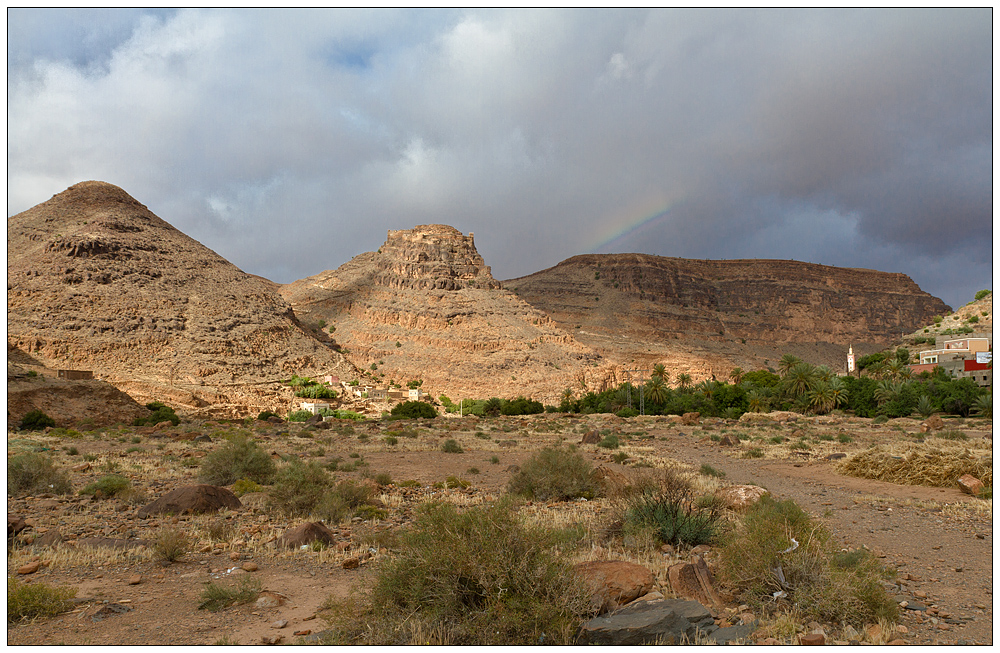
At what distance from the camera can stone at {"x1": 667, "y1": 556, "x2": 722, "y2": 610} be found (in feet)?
18.1

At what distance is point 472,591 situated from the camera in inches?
185

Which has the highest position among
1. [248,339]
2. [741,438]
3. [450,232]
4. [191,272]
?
[450,232]

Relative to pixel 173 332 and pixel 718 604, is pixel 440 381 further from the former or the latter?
pixel 718 604

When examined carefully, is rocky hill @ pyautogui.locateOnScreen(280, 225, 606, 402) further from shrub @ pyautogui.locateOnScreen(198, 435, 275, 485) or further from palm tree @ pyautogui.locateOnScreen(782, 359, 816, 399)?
shrub @ pyautogui.locateOnScreen(198, 435, 275, 485)

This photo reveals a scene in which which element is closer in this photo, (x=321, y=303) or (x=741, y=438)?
(x=741, y=438)

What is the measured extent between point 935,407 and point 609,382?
46788 mm

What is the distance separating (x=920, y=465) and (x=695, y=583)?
12.5 meters

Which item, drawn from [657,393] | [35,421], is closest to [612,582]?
[35,421]

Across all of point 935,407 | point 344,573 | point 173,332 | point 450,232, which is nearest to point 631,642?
point 344,573

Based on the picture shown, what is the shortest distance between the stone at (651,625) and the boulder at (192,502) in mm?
8633

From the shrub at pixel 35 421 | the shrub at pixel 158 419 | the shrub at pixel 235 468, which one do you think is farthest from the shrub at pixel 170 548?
the shrub at pixel 158 419

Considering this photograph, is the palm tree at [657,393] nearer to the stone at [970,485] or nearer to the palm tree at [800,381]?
the palm tree at [800,381]

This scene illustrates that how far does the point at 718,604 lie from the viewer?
543 centimetres

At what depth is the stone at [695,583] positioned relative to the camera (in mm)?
5531
